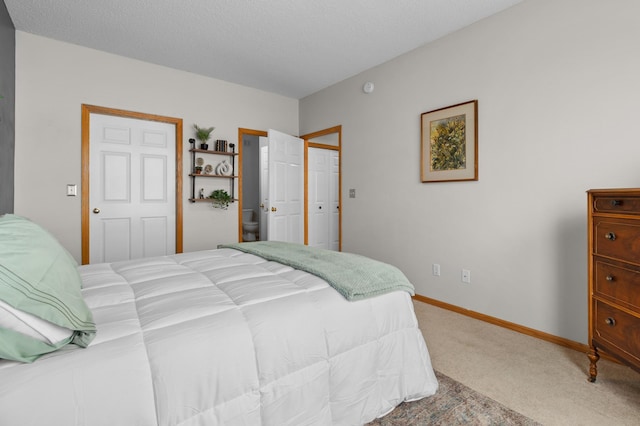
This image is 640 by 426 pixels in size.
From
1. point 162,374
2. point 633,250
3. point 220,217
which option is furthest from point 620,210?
point 220,217

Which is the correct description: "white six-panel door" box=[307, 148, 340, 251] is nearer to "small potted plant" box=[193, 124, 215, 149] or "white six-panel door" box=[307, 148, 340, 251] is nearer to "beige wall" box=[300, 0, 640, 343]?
"small potted plant" box=[193, 124, 215, 149]

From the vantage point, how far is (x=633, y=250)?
1.63m

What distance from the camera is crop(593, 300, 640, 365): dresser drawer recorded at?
5.31ft

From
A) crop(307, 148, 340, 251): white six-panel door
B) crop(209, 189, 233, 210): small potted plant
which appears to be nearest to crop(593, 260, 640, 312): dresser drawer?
crop(209, 189, 233, 210): small potted plant

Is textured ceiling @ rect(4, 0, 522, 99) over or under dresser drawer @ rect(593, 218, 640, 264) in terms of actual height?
over

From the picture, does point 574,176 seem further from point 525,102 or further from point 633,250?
point 633,250

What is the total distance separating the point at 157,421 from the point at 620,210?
230 centimetres

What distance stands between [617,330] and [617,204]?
0.67 meters

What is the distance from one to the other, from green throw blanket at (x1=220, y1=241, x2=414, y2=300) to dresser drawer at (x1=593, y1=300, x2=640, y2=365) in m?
1.10

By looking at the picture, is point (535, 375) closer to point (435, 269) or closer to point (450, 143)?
point (435, 269)

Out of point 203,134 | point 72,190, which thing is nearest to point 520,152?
point 203,134

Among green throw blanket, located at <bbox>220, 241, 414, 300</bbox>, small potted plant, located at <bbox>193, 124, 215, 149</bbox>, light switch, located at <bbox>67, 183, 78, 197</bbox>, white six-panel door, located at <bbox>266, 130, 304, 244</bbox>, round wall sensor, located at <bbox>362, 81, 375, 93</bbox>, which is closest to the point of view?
green throw blanket, located at <bbox>220, 241, 414, 300</bbox>

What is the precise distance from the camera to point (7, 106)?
9.25ft

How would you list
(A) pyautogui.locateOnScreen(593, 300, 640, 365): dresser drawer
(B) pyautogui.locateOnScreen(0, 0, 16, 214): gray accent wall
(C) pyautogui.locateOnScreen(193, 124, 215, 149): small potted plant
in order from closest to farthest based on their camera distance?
(A) pyautogui.locateOnScreen(593, 300, 640, 365): dresser drawer < (B) pyautogui.locateOnScreen(0, 0, 16, 214): gray accent wall < (C) pyautogui.locateOnScreen(193, 124, 215, 149): small potted plant
